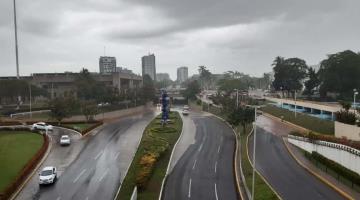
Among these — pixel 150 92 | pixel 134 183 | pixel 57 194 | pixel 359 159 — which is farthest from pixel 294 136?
pixel 150 92

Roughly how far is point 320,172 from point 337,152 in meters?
4.53

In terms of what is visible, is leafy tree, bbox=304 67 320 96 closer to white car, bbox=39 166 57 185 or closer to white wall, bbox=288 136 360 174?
white wall, bbox=288 136 360 174

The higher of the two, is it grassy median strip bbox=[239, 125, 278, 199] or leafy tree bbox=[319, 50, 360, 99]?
leafy tree bbox=[319, 50, 360, 99]

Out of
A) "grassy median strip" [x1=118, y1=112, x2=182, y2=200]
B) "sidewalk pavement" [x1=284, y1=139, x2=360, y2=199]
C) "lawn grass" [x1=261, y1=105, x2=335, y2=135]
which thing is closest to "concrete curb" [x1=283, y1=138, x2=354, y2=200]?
"sidewalk pavement" [x1=284, y1=139, x2=360, y2=199]

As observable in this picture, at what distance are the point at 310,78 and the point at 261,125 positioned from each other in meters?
58.2

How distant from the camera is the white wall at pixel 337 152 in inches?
1805

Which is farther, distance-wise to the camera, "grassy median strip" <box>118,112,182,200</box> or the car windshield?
the car windshield

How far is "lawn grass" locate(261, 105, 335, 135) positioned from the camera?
71688 millimetres

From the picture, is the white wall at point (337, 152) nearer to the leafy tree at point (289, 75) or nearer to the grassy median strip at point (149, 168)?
the grassy median strip at point (149, 168)

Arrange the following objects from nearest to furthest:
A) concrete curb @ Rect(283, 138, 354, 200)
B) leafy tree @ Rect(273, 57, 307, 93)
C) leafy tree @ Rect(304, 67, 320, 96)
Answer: concrete curb @ Rect(283, 138, 354, 200), leafy tree @ Rect(304, 67, 320, 96), leafy tree @ Rect(273, 57, 307, 93)

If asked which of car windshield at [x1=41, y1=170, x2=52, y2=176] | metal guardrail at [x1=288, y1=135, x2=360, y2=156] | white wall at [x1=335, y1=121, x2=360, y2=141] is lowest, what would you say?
car windshield at [x1=41, y1=170, x2=52, y2=176]

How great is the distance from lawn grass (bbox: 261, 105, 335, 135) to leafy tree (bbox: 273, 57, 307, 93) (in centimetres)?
3786

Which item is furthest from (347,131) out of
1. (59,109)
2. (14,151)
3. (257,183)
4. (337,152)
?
(59,109)

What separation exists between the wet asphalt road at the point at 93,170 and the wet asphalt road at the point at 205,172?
6326 millimetres
